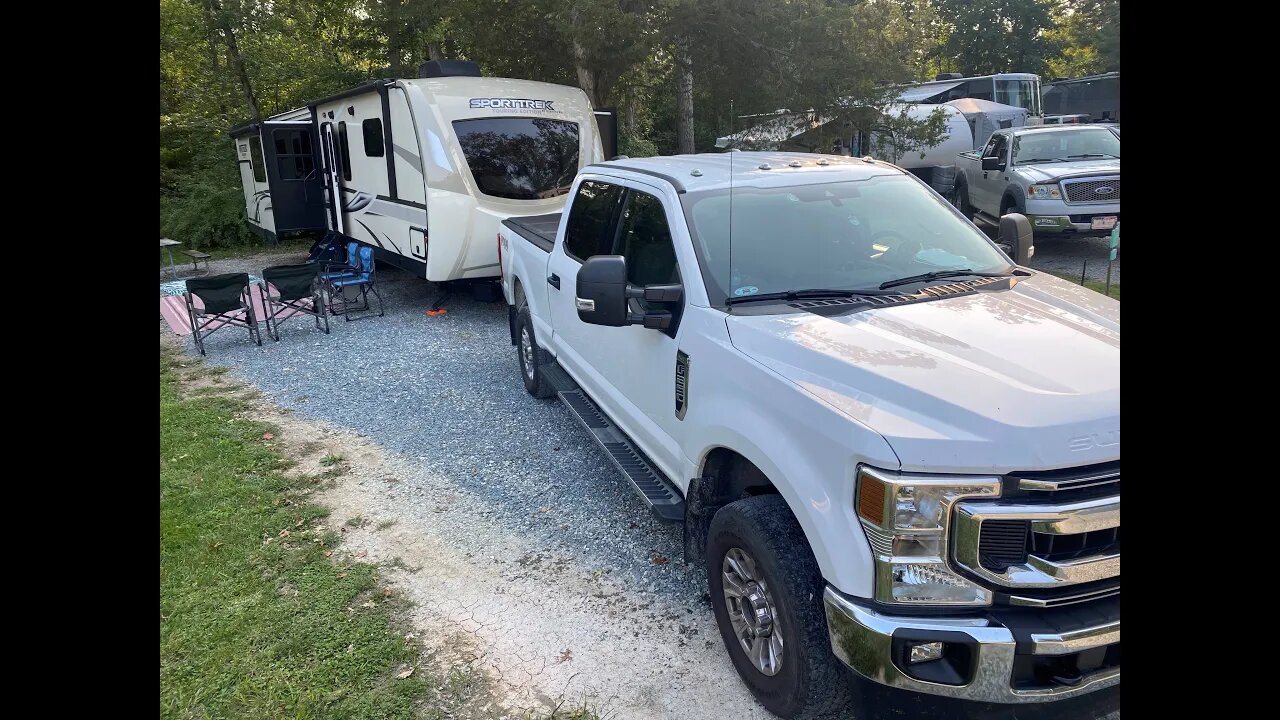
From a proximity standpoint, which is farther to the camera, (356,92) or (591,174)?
(356,92)

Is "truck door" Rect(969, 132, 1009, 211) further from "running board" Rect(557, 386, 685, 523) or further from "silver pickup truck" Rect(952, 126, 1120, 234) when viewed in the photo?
"running board" Rect(557, 386, 685, 523)

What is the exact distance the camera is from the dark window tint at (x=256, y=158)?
15102mm

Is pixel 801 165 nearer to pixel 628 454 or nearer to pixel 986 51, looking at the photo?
pixel 628 454

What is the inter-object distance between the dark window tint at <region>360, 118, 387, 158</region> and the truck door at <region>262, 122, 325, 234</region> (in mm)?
3193

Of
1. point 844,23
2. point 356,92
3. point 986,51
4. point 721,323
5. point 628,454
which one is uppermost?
point 986,51

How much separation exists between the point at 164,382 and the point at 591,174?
17.4 feet

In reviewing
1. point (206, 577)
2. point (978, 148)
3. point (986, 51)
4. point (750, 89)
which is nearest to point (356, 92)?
point (750, 89)

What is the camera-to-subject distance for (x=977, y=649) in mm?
2254

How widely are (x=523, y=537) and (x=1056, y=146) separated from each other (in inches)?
435

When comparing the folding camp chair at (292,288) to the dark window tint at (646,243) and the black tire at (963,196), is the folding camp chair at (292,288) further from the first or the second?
the black tire at (963,196)

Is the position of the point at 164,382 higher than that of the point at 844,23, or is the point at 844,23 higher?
the point at 844,23

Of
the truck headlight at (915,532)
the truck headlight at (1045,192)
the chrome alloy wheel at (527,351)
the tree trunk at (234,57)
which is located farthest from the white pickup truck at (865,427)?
the tree trunk at (234,57)
